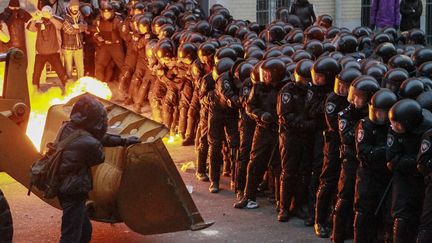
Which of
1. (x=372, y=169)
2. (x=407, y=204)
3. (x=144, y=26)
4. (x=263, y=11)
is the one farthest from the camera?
(x=263, y=11)

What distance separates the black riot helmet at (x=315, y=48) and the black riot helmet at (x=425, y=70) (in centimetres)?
183

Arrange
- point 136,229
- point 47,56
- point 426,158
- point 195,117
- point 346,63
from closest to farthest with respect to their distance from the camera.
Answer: point 426,158 < point 136,229 < point 346,63 < point 195,117 < point 47,56

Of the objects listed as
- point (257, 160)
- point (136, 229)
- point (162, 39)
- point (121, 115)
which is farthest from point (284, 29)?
point (136, 229)

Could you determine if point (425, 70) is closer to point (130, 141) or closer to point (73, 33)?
point (130, 141)

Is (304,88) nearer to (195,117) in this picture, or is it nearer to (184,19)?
(195,117)

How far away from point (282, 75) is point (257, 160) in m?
1.09

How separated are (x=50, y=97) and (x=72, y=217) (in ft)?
29.6

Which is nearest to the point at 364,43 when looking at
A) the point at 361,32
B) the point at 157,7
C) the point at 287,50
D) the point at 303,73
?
the point at 361,32

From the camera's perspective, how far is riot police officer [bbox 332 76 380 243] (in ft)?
27.8

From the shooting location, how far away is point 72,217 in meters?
7.94

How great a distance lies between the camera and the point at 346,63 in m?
9.58

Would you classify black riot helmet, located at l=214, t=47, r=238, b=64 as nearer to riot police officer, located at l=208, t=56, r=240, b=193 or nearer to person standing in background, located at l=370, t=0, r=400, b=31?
riot police officer, located at l=208, t=56, r=240, b=193

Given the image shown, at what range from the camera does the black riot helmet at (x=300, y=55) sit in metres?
10.6

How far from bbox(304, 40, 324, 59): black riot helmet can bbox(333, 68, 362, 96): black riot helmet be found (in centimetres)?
233
